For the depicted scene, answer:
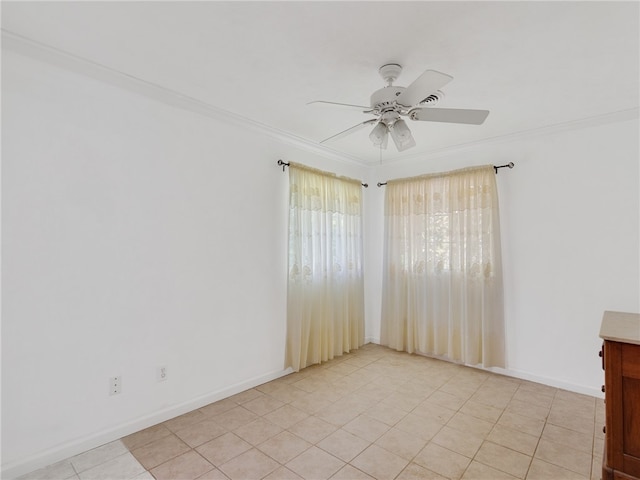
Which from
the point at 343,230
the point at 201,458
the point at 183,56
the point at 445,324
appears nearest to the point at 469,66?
the point at 183,56

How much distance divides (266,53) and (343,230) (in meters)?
2.36

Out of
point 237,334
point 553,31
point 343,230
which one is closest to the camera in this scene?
point 553,31

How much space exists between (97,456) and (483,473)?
2352 millimetres

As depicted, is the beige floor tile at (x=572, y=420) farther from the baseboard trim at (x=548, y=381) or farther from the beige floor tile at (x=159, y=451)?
the beige floor tile at (x=159, y=451)

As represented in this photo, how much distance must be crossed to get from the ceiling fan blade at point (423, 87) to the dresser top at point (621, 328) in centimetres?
159

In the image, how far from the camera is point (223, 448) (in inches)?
84.7

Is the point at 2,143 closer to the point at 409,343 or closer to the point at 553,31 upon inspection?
the point at 553,31

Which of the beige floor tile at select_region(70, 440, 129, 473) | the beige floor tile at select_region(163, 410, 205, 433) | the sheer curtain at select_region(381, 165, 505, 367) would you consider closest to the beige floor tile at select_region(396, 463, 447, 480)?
the beige floor tile at select_region(163, 410, 205, 433)

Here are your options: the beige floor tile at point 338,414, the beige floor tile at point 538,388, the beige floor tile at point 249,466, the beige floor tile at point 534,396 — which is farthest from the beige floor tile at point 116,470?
the beige floor tile at point 538,388

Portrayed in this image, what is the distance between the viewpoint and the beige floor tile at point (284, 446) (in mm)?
2074

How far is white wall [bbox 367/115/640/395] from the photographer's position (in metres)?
2.80

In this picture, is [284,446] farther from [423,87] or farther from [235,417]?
[423,87]

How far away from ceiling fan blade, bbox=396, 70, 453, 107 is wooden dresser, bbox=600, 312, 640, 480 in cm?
160

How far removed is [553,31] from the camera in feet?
5.75
